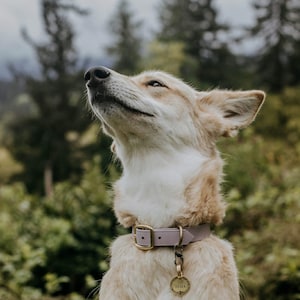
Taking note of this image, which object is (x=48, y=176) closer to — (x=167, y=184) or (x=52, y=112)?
(x=52, y=112)

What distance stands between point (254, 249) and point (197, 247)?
154 inches

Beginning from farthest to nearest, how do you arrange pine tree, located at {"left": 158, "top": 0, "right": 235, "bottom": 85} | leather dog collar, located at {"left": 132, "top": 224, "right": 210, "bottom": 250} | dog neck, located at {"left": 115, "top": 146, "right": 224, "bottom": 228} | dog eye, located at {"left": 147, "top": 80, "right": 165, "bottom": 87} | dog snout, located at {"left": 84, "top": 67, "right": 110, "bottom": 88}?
pine tree, located at {"left": 158, "top": 0, "right": 235, "bottom": 85}
dog eye, located at {"left": 147, "top": 80, "right": 165, "bottom": 87}
dog snout, located at {"left": 84, "top": 67, "right": 110, "bottom": 88}
dog neck, located at {"left": 115, "top": 146, "right": 224, "bottom": 228}
leather dog collar, located at {"left": 132, "top": 224, "right": 210, "bottom": 250}

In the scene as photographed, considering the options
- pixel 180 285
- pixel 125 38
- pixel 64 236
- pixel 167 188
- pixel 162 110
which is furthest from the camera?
pixel 125 38

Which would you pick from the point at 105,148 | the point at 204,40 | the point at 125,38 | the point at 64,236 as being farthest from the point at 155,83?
the point at 125,38

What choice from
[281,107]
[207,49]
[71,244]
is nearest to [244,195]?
[71,244]

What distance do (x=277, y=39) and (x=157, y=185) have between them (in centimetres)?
3041

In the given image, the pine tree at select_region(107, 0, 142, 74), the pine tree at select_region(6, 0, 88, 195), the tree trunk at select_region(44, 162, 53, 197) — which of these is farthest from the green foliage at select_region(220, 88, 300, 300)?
the pine tree at select_region(107, 0, 142, 74)

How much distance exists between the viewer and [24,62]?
25109 millimetres

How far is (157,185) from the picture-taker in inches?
118

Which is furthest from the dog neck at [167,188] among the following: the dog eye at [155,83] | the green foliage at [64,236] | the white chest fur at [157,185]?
the green foliage at [64,236]

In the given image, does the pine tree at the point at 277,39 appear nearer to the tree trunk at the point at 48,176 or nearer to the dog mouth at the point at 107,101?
the tree trunk at the point at 48,176

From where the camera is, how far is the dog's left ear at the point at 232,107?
3.33m

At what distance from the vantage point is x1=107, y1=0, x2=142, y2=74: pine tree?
37281 millimetres

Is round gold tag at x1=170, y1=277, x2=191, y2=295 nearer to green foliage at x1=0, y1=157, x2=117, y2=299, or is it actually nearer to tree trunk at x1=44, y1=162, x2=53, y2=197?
green foliage at x1=0, y1=157, x2=117, y2=299
